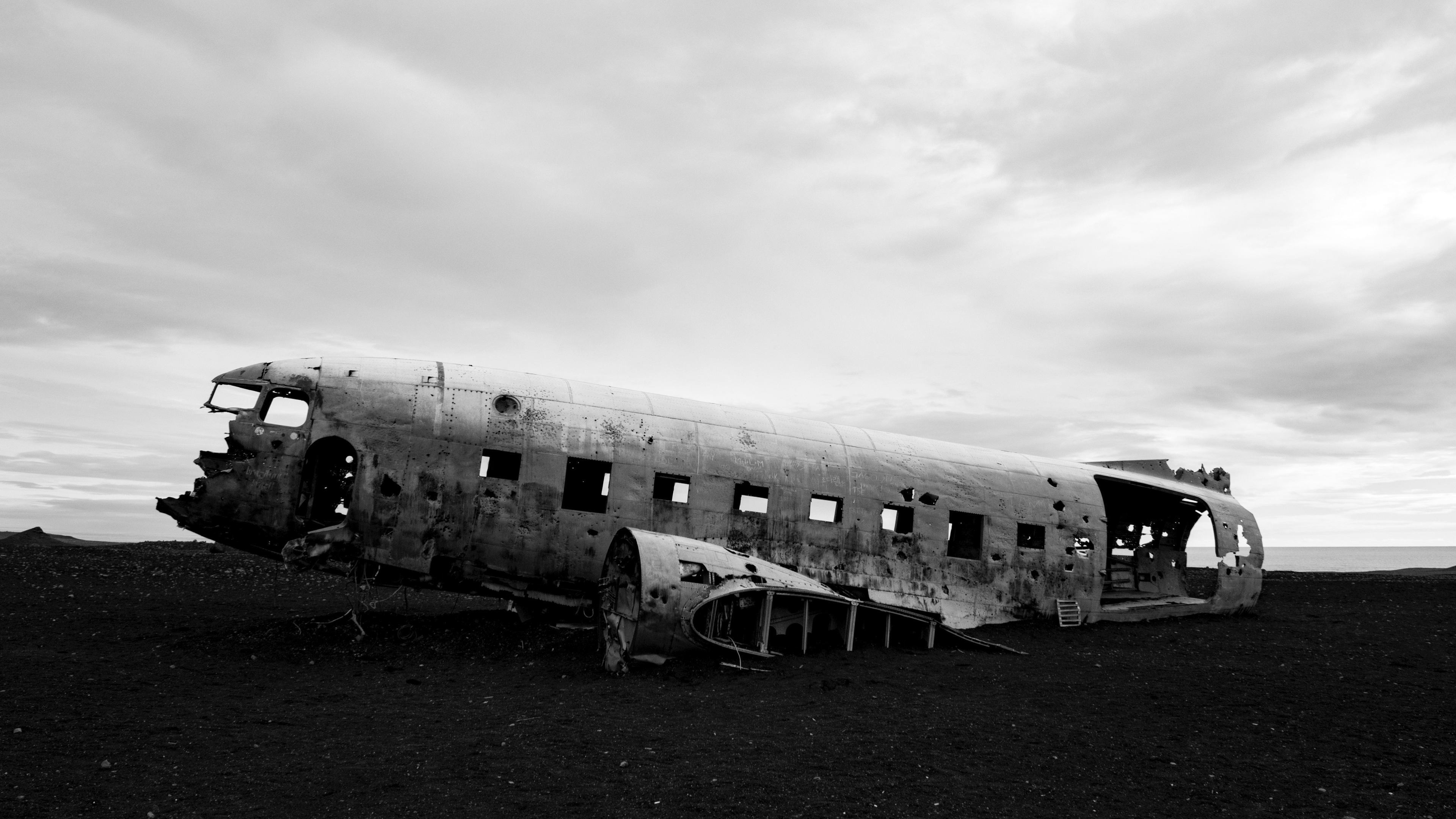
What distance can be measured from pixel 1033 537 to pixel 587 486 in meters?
10.2

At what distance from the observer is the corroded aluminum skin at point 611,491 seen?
1491cm

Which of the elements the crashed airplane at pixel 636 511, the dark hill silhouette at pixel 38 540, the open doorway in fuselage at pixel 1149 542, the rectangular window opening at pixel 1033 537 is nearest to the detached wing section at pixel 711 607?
the crashed airplane at pixel 636 511

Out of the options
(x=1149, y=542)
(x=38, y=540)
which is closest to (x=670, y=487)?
(x=1149, y=542)

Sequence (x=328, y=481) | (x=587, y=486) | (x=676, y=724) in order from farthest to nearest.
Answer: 1. (x=587, y=486)
2. (x=328, y=481)
3. (x=676, y=724)

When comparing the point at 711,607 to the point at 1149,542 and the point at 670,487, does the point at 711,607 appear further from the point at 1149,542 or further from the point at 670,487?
the point at 1149,542

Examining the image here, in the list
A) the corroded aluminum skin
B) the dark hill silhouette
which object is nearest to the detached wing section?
the corroded aluminum skin

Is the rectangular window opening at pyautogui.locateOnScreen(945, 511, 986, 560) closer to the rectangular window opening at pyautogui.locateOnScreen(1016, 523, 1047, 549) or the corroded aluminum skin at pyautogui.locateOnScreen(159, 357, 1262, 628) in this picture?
the corroded aluminum skin at pyautogui.locateOnScreen(159, 357, 1262, 628)

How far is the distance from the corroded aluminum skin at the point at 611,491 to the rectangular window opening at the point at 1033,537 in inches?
6.0

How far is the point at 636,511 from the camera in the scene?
16.3 m

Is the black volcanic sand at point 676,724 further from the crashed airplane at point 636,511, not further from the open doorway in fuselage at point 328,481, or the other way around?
the open doorway in fuselage at point 328,481

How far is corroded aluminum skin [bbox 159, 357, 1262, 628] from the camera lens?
1491 cm

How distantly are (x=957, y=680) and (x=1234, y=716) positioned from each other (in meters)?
3.97

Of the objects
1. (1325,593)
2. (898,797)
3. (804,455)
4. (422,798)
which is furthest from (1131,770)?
(1325,593)

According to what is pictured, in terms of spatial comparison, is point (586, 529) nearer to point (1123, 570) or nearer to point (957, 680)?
point (957, 680)
